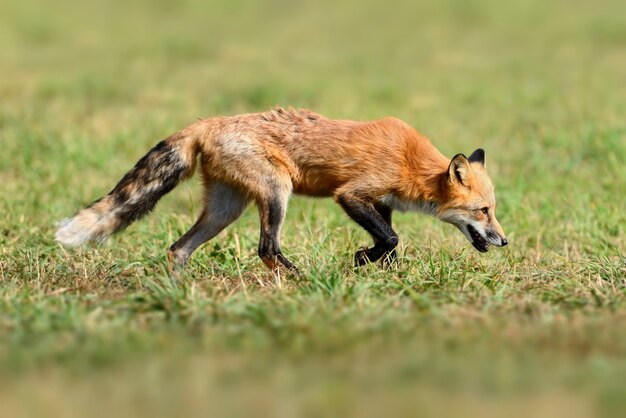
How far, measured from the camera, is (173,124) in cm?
1561

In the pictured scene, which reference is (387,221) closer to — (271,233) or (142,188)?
(271,233)

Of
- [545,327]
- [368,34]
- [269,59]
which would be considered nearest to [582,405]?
[545,327]

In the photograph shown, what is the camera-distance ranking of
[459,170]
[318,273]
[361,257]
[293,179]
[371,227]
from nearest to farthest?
[318,273]
[361,257]
[371,227]
[293,179]
[459,170]

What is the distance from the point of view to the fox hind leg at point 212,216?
862 centimetres

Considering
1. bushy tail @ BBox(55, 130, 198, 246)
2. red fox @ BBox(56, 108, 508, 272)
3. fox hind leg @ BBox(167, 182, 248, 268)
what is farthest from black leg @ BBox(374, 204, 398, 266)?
bushy tail @ BBox(55, 130, 198, 246)

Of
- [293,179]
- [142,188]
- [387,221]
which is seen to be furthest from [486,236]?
[142,188]

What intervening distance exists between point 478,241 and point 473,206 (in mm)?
331

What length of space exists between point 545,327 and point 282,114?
349 cm

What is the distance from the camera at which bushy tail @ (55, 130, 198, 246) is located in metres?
8.23

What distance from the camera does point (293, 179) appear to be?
339 inches

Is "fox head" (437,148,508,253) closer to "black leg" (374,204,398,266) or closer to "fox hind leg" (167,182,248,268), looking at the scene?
"black leg" (374,204,398,266)

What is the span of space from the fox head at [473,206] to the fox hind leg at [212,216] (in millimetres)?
1922

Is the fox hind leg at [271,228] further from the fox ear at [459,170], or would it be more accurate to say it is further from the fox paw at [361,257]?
the fox ear at [459,170]

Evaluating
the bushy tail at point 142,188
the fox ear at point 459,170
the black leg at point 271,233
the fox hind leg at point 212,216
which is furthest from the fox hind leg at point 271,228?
the fox ear at point 459,170
